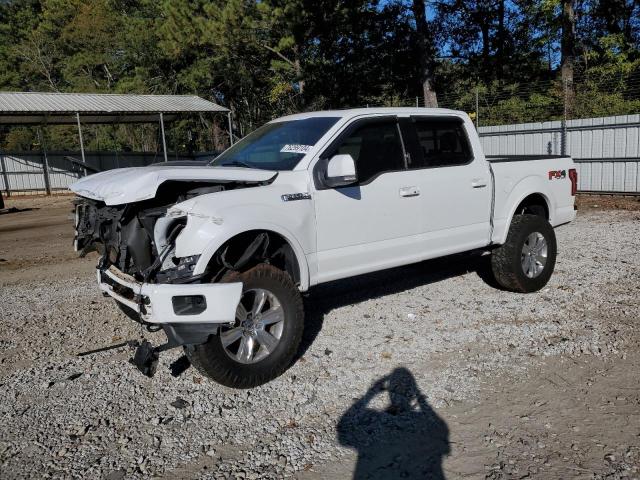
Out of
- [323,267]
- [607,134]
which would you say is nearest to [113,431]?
[323,267]

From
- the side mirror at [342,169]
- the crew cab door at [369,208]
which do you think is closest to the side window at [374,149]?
the crew cab door at [369,208]

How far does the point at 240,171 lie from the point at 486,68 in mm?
25472

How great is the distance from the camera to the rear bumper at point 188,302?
354cm

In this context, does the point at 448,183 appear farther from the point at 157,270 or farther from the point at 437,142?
the point at 157,270

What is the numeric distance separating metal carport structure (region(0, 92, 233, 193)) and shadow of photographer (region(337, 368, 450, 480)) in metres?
19.1

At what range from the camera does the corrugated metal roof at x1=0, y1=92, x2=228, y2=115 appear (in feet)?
69.6

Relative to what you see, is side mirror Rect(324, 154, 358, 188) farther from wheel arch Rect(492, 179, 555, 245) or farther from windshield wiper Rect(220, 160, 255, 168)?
wheel arch Rect(492, 179, 555, 245)

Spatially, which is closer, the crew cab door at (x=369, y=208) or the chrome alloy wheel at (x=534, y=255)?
the crew cab door at (x=369, y=208)

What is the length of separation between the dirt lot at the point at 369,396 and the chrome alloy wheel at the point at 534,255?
31 cm

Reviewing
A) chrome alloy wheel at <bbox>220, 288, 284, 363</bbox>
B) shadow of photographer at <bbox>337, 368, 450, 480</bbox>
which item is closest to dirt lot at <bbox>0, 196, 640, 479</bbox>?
→ shadow of photographer at <bbox>337, 368, 450, 480</bbox>

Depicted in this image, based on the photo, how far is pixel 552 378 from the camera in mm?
4051

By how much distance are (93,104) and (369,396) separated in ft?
73.0

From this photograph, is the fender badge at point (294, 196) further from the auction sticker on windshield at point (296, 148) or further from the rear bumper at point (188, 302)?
the rear bumper at point (188, 302)

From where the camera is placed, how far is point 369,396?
12.8 ft
